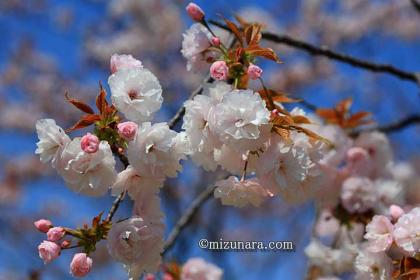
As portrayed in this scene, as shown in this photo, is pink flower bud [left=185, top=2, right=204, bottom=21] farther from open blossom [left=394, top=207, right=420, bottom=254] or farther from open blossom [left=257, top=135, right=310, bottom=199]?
open blossom [left=394, top=207, right=420, bottom=254]

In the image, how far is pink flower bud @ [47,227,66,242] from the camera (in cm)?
119

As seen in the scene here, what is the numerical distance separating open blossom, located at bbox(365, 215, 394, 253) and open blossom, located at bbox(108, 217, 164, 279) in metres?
0.57

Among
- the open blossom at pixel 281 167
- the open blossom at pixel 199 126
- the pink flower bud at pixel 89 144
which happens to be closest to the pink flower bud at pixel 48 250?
the pink flower bud at pixel 89 144

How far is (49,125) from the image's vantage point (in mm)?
1166

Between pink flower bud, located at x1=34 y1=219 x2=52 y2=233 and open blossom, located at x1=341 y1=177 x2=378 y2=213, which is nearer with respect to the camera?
pink flower bud, located at x1=34 y1=219 x2=52 y2=233

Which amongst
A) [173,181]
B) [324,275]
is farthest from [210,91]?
[173,181]

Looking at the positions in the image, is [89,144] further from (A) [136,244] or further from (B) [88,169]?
(A) [136,244]

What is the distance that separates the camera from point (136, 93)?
3.92ft

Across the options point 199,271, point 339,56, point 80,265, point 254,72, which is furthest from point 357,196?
point 80,265

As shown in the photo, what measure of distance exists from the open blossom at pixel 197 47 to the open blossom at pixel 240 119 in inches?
12.9

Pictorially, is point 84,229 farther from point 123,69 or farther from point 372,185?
point 372,185

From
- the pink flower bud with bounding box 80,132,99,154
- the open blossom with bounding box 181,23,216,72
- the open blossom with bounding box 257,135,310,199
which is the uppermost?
the open blossom with bounding box 181,23,216,72

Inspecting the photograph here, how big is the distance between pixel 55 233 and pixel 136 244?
19 centimetres

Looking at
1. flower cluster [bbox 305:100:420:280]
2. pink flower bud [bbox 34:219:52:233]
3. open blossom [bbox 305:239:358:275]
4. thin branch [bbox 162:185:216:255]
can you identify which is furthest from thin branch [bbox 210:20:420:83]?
pink flower bud [bbox 34:219:52:233]
